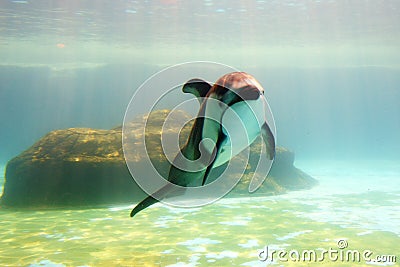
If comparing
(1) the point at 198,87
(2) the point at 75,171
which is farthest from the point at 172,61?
(1) the point at 198,87

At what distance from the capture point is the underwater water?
6125 millimetres

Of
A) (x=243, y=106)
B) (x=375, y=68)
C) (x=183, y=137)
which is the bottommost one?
(x=183, y=137)

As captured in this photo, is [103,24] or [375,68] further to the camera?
[375,68]

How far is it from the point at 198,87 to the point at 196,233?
18.4ft

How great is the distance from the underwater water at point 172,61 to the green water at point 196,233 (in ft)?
0.11

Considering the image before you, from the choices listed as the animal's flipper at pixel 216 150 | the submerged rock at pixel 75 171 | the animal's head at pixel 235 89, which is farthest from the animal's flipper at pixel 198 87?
the submerged rock at pixel 75 171

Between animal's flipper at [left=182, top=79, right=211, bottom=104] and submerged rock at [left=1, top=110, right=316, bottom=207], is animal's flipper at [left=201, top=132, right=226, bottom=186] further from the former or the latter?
submerged rock at [left=1, top=110, right=316, bottom=207]

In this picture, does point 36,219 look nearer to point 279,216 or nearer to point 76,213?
point 76,213

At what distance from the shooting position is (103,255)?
18.6 ft

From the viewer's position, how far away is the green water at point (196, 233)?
18.2 feet

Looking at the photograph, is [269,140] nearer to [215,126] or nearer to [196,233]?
[215,126]

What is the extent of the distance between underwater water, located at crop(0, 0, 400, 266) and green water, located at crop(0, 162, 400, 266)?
0.03 metres

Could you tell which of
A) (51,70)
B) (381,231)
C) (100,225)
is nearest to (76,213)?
(100,225)

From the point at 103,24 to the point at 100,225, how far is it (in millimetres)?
20777
